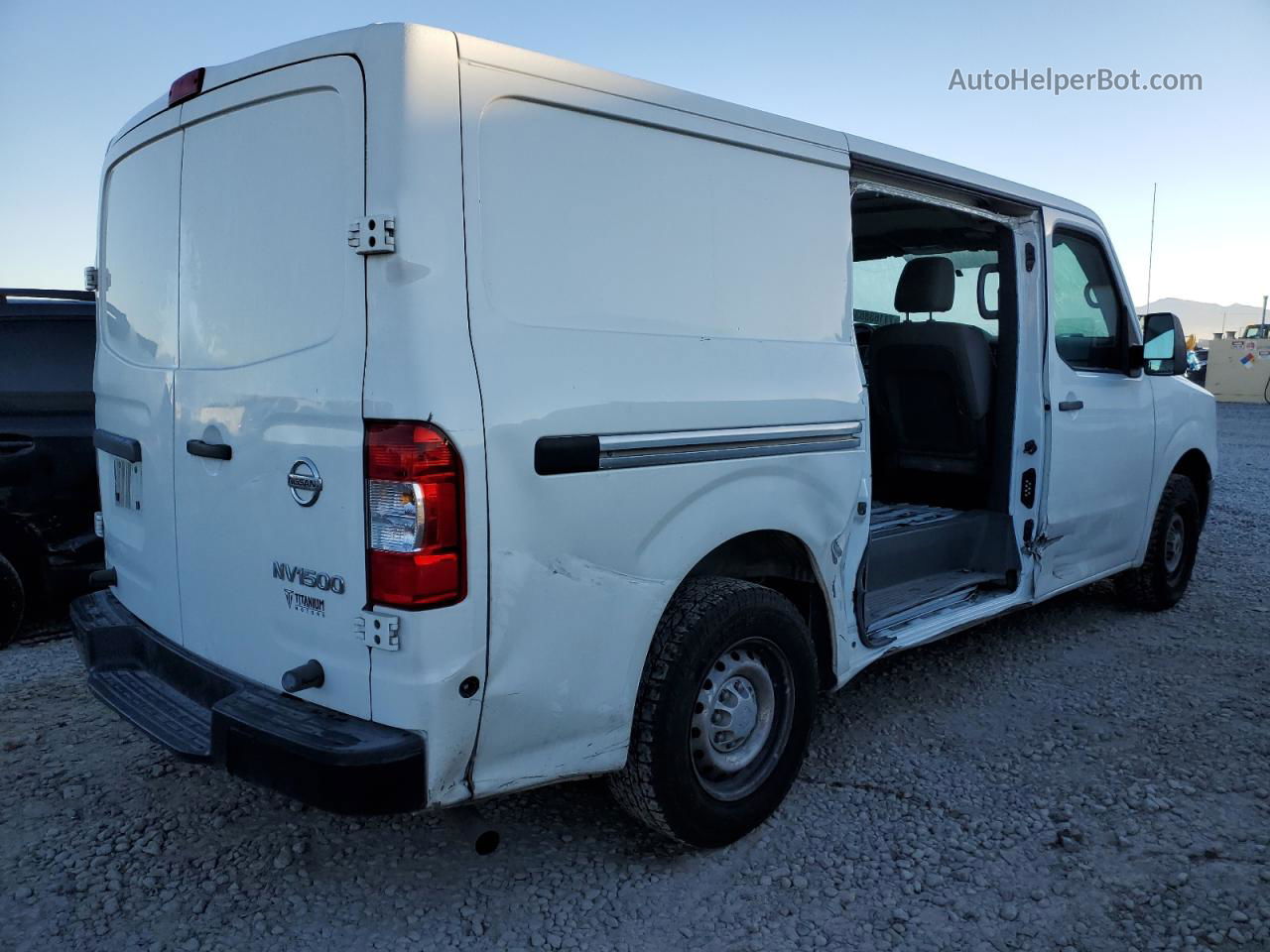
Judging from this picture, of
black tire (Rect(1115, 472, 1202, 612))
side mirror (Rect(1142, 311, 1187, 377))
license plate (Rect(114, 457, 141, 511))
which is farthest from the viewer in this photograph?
black tire (Rect(1115, 472, 1202, 612))

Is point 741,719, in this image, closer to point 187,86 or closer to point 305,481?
point 305,481

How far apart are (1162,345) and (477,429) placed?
13.5 feet

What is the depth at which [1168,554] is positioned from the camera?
5398mm

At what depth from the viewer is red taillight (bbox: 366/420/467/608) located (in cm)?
205

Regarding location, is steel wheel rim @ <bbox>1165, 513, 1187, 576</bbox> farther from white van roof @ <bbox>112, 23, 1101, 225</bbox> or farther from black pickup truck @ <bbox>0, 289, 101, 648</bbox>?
black pickup truck @ <bbox>0, 289, 101, 648</bbox>

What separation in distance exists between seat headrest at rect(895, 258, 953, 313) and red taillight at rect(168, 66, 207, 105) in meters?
3.24

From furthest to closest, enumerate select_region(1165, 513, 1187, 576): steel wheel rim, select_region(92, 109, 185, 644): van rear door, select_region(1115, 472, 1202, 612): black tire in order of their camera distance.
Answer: select_region(1165, 513, 1187, 576): steel wheel rim < select_region(1115, 472, 1202, 612): black tire < select_region(92, 109, 185, 644): van rear door

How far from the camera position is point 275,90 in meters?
2.33

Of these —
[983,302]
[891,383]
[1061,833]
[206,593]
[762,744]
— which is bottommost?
[1061,833]

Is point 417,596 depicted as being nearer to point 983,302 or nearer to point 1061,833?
point 1061,833

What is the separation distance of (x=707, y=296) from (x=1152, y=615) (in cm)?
405

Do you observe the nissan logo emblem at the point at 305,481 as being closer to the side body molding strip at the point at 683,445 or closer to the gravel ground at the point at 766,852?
the side body molding strip at the point at 683,445

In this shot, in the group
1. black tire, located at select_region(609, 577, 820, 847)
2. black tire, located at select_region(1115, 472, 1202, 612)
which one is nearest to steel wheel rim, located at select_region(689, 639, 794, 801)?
black tire, located at select_region(609, 577, 820, 847)

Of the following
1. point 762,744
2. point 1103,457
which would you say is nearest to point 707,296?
point 762,744
